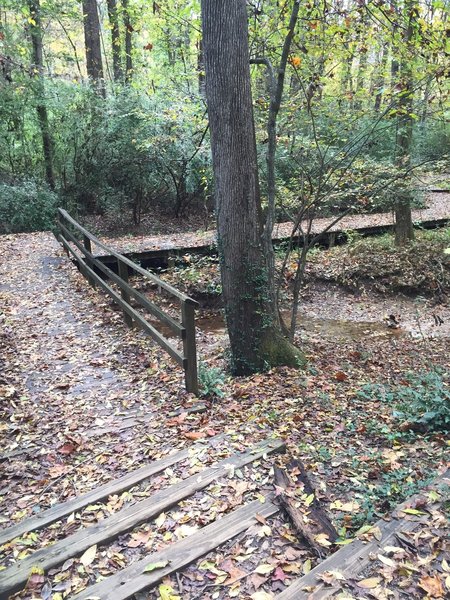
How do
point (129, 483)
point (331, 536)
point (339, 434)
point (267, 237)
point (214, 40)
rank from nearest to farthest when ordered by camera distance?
point (331, 536) → point (129, 483) → point (339, 434) → point (214, 40) → point (267, 237)

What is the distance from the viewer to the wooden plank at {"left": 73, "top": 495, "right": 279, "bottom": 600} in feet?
7.28

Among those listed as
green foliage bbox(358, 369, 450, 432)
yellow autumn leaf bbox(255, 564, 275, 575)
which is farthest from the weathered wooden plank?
green foliage bbox(358, 369, 450, 432)

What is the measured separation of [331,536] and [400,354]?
5.19 m

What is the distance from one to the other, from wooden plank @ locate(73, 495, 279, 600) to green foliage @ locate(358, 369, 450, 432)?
6.62ft

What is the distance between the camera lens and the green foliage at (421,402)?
160 inches

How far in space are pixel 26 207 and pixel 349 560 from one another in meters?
13.3

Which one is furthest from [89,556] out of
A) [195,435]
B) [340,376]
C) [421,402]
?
[340,376]

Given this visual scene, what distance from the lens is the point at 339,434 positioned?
163 inches

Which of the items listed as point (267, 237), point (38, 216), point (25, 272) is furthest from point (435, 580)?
point (38, 216)

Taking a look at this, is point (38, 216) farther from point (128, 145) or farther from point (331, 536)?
point (331, 536)

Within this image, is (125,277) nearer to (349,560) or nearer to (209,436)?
(209,436)

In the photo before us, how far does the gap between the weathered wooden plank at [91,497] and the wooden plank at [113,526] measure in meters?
0.24

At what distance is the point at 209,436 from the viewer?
3.85m

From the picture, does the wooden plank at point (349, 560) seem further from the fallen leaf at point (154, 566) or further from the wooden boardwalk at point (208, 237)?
the wooden boardwalk at point (208, 237)
